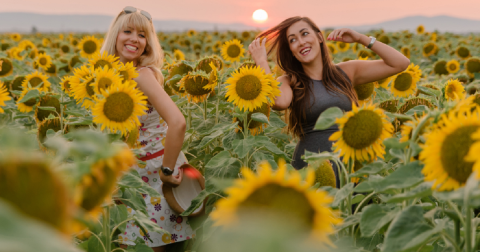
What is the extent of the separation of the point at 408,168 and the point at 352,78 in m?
2.40

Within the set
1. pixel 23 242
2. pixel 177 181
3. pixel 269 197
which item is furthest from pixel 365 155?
pixel 177 181

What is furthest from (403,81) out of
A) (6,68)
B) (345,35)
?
(6,68)

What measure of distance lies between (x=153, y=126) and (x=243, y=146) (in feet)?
2.70

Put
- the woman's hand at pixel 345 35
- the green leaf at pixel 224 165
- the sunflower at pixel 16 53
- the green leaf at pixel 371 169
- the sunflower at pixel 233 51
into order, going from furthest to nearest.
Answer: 1. the sunflower at pixel 16 53
2. the sunflower at pixel 233 51
3. the woman's hand at pixel 345 35
4. the green leaf at pixel 224 165
5. the green leaf at pixel 371 169

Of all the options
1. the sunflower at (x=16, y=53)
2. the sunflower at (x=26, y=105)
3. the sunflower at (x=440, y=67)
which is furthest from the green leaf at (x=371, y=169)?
the sunflower at (x=16, y=53)

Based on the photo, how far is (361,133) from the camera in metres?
1.25

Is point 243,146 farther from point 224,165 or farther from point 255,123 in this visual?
point 255,123

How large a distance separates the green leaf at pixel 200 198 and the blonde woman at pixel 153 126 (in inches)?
8.0

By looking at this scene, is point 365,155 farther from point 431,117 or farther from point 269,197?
point 269,197

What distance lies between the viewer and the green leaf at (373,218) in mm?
1076

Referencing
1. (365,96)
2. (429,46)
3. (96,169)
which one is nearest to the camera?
(96,169)

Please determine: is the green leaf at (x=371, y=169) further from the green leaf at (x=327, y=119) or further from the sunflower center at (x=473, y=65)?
the sunflower center at (x=473, y=65)

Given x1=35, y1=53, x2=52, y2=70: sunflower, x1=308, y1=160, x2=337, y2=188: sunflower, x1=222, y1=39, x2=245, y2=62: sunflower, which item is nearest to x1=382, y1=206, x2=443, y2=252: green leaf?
x1=308, y1=160, x2=337, y2=188: sunflower

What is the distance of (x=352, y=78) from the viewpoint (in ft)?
10.7
